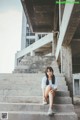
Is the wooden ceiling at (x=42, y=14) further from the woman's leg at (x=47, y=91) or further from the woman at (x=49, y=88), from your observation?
the woman's leg at (x=47, y=91)

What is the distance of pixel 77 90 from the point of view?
2902 centimetres

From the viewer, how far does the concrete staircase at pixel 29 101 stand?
6.21 m

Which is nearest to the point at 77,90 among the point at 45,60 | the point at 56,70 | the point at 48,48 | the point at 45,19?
the point at 48,48

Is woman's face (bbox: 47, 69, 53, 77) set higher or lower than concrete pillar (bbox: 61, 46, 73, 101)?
lower

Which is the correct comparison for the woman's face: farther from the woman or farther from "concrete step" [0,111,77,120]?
"concrete step" [0,111,77,120]

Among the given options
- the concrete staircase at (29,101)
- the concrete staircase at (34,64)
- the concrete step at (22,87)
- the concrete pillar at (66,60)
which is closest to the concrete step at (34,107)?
the concrete staircase at (29,101)

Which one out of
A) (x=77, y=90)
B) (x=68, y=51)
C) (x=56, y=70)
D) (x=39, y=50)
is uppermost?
(x=39, y=50)

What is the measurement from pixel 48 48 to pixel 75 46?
1656 centimetres

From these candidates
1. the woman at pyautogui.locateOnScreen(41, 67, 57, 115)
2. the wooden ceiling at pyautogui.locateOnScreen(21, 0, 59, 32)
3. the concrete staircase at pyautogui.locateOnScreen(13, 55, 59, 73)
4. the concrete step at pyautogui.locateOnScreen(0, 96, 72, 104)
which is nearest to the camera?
the woman at pyautogui.locateOnScreen(41, 67, 57, 115)

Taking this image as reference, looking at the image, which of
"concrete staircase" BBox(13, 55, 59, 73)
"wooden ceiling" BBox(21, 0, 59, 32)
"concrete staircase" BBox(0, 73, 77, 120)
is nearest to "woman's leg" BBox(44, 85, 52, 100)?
"concrete staircase" BBox(0, 73, 77, 120)

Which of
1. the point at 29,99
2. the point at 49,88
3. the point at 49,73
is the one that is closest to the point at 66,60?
the point at 49,73

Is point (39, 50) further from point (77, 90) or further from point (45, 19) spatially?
point (45, 19)

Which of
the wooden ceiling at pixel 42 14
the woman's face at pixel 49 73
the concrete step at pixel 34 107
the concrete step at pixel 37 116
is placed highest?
the wooden ceiling at pixel 42 14

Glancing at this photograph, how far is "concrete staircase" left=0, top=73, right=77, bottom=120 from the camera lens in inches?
244
